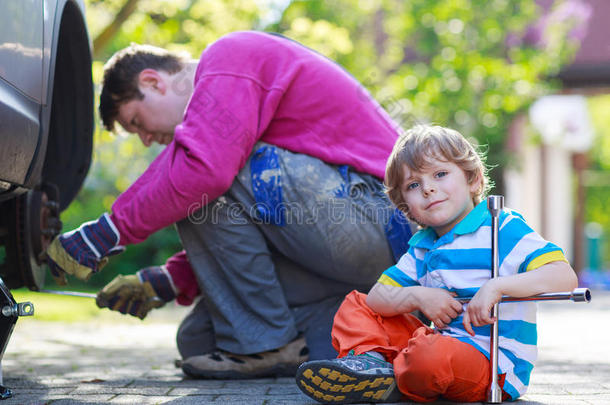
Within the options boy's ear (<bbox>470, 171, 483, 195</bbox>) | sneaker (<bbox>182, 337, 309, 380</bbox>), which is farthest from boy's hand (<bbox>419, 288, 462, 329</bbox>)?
sneaker (<bbox>182, 337, 309, 380</bbox>)

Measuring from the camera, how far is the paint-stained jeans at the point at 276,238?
2.79 metres

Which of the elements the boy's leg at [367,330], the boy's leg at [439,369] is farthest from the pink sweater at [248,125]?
the boy's leg at [439,369]

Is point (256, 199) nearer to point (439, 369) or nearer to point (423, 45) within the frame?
point (439, 369)

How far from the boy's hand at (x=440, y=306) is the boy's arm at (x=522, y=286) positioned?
0.13 meters

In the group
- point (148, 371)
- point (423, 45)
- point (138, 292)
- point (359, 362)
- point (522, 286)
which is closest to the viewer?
point (522, 286)

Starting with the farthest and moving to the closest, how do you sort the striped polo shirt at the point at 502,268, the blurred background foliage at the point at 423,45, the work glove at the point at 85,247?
the blurred background foliage at the point at 423,45, the work glove at the point at 85,247, the striped polo shirt at the point at 502,268

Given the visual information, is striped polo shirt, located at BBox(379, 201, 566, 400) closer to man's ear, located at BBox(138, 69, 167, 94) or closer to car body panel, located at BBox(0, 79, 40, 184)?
car body panel, located at BBox(0, 79, 40, 184)

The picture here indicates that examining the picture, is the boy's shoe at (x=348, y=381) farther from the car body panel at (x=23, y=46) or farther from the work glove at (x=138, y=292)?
the work glove at (x=138, y=292)

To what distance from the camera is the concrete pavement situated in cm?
223

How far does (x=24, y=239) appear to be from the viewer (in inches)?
108

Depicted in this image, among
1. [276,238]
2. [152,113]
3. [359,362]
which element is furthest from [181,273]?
[359,362]

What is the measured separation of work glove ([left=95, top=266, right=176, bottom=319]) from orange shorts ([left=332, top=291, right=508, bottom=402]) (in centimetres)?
118

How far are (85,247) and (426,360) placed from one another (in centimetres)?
126

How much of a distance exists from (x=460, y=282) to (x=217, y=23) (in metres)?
6.15
